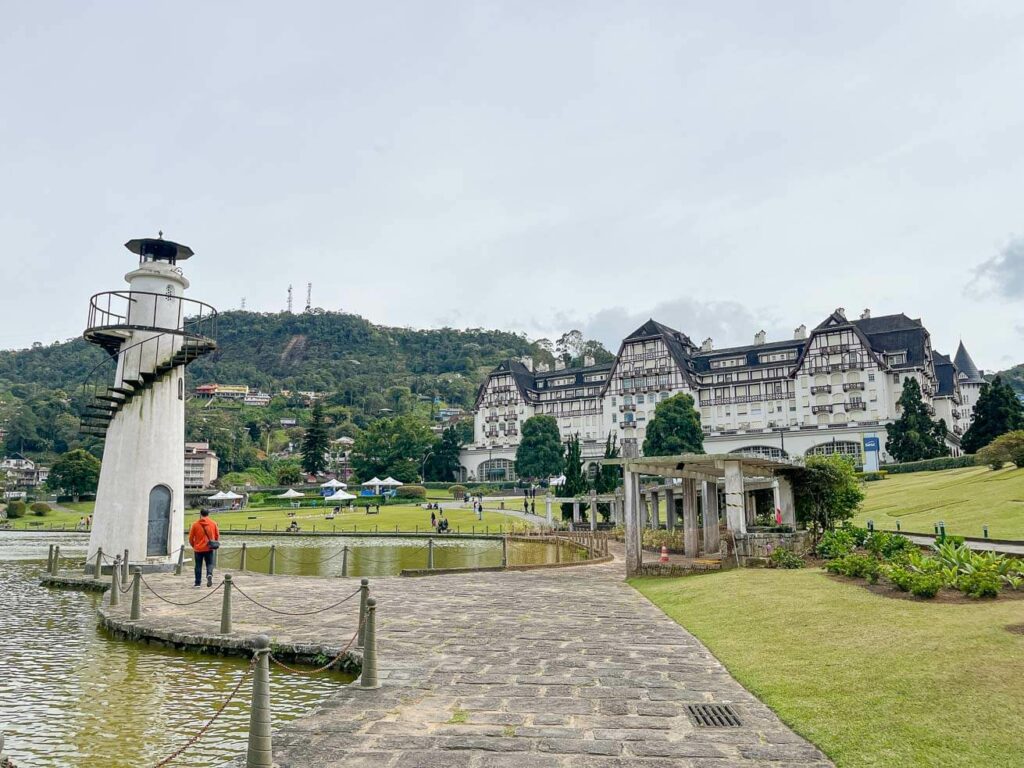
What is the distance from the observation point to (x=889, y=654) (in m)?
8.69

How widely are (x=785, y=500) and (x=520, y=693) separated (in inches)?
766

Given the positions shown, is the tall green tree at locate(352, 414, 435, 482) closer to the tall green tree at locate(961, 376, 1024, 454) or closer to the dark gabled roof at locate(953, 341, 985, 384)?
the tall green tree at locate(961, 376, 1024, 454)

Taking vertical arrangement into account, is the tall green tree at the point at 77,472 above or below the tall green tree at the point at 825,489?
above

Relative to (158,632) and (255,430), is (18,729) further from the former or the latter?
(255,430)

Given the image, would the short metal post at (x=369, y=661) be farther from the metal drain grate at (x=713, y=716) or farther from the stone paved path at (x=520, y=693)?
the metal drain grate at (x=713, y=716)

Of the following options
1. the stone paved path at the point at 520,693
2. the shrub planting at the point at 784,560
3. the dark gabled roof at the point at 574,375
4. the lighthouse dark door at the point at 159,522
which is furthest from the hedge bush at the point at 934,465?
the lighthouse dark door at the point at 159,522

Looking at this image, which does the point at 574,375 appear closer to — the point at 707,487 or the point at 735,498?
the point at 707,487

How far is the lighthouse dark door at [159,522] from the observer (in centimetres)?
2123

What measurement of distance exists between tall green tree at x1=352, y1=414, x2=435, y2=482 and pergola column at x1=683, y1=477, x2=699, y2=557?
69.0 meters

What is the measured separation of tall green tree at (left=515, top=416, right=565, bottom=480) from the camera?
303 ft

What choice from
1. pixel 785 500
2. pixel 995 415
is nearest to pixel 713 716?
pixel 785 500

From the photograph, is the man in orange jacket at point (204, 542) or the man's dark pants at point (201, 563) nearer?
the man in orange jacket at point (204, 542)

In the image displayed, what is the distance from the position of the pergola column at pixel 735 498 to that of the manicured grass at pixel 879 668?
5330 mm

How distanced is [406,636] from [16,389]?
180166mm
